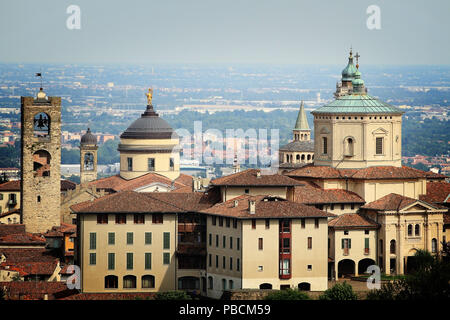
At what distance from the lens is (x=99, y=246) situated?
90.2 metres

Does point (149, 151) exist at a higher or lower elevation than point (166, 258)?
higher

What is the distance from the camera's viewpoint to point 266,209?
8794 centimetres

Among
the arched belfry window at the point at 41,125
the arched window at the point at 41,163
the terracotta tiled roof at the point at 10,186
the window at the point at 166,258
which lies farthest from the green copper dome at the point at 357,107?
the terracotta tiled roof at the point at 10,186

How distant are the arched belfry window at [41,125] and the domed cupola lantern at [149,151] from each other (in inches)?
539

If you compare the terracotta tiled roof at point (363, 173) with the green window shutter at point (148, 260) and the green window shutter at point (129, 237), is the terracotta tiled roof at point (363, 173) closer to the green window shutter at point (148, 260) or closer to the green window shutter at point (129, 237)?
the green window shutter at point (148, 260)

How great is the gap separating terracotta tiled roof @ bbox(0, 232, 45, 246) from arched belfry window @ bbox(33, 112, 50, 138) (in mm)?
9233

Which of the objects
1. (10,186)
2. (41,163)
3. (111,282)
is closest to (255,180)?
(111,282)

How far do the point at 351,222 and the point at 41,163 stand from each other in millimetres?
24681

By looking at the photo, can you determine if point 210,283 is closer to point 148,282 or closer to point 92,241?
point 148,282

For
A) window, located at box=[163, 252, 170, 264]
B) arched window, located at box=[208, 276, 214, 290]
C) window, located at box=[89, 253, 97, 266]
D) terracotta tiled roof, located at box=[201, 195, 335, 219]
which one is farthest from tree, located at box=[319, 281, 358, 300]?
window, located at box=[89, 253, 97, 266]

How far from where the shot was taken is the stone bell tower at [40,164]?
352 ft

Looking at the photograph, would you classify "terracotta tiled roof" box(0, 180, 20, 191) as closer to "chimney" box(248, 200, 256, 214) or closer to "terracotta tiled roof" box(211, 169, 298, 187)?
"terracotta tiled roof" box(211, 169, 298, 187)

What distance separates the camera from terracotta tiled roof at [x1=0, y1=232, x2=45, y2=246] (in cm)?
10131
